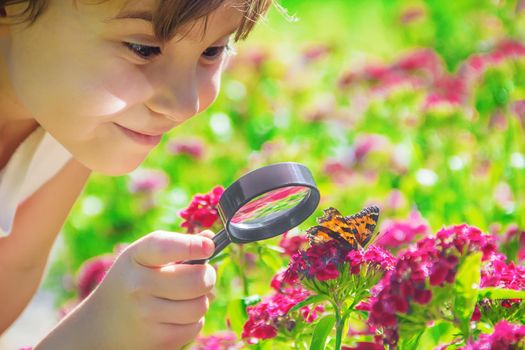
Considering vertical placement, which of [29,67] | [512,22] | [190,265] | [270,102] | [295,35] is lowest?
[295,35]

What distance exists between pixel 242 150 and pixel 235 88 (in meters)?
0.50

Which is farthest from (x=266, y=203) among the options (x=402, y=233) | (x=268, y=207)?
(x=402, y=233)

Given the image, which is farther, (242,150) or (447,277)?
(242,150)

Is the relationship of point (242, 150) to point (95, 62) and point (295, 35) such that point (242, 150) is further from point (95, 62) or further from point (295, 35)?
point (295, 35)

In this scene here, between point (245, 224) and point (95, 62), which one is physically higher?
point (95, 62)

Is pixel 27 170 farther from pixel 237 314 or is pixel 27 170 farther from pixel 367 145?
pixel 367 145

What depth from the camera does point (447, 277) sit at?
3.30 feet

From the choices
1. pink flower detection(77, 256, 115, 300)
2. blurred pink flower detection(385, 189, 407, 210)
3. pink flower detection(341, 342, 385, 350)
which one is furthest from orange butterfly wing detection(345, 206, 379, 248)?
blurred pink flower detection(385, 189, 407, 210)

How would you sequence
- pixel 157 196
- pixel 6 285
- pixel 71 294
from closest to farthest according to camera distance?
pixel 6 285
pixel 71 294
pixel 157 196

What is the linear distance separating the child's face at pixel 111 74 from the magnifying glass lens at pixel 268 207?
210 mm

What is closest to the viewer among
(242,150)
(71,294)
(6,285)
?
(6,285)

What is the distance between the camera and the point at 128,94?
1.32 metres

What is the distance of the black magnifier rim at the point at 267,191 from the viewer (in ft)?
3.64

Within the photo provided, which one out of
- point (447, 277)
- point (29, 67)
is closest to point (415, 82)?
point (29, 67)
